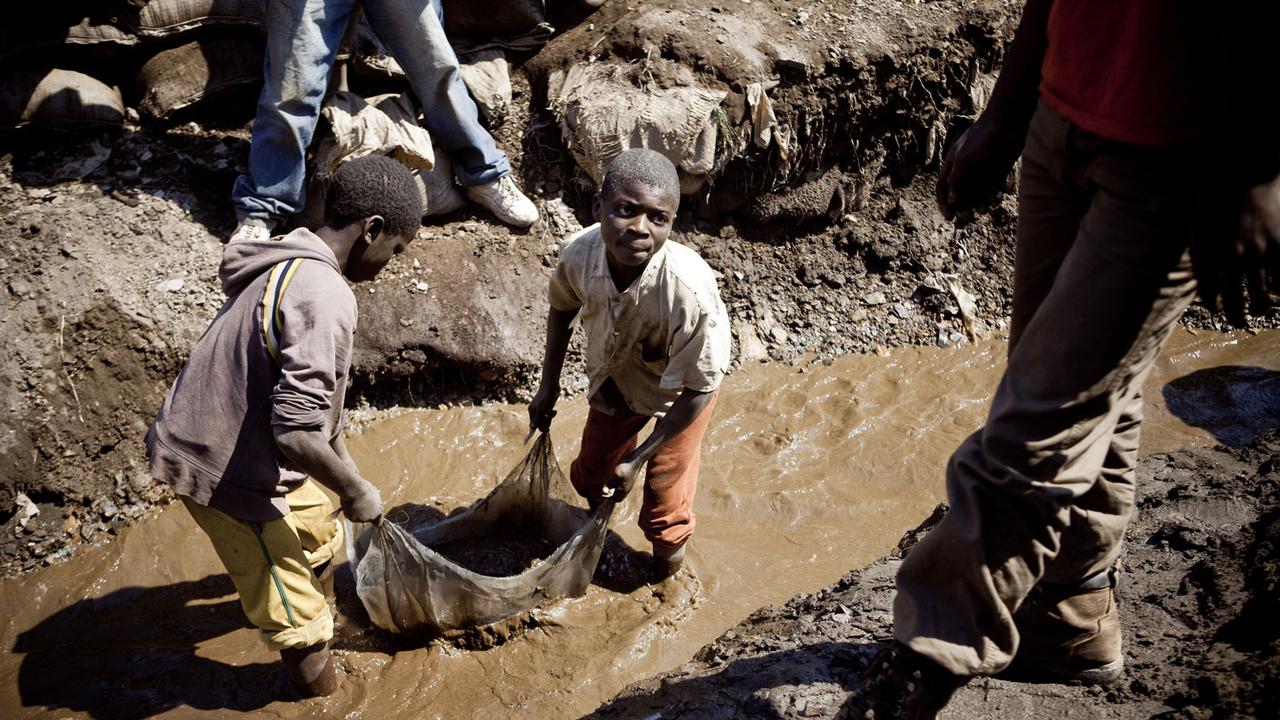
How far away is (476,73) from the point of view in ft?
14.9

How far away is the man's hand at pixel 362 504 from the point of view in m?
2.39

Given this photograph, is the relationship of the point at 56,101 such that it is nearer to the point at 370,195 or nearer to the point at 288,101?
the point at 288,101

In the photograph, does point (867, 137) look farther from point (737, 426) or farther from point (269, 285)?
point (269, 285)

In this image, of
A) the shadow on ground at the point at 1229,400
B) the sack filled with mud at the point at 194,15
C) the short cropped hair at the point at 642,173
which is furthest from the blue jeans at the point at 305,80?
the shadow on ground at the point at 1229,400

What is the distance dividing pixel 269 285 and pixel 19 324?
1970mm

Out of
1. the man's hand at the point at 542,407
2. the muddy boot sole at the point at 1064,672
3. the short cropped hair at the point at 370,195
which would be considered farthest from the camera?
the man's hand at the point at 542,407

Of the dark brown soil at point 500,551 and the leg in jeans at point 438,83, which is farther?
the leg in jeans at point 438,83

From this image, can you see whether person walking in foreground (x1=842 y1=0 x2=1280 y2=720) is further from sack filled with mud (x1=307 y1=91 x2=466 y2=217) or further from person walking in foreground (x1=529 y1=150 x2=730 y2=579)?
sack filled with mud (x1=307 y1=91 x2=466 y2=217)

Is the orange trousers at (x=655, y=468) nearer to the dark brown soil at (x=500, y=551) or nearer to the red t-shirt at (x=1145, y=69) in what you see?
the dark brown soil at (x=500, y=551)

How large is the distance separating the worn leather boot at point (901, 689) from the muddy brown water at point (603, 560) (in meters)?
1.28

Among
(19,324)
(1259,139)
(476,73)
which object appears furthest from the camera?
(476,73)

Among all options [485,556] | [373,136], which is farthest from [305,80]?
[485,556]

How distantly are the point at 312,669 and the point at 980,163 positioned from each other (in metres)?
2.43

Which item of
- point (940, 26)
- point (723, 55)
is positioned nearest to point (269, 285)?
point (723, 55)
